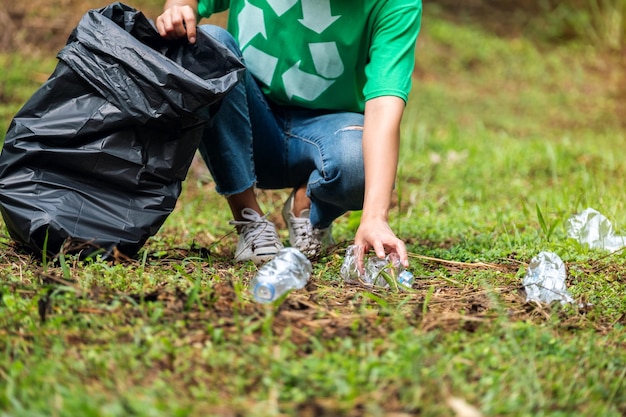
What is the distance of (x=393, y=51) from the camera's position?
2.75 m

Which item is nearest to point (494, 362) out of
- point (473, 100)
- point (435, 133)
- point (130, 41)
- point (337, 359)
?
point (337, 359)

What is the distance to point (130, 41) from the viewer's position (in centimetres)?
253

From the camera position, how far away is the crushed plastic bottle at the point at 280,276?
2.09 metres

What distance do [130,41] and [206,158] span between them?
59 cm

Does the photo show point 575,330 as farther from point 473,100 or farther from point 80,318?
point 473,100

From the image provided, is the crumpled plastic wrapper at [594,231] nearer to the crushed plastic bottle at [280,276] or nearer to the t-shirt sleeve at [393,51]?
the t-shirt sleeve at [393,51]

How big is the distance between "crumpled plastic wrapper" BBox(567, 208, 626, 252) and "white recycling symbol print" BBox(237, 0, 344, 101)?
3.80ft

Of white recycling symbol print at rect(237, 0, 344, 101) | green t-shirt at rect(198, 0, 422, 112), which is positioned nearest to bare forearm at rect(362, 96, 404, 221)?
green t-shirt at rect(198, 0, 422, 112)

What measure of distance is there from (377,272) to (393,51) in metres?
0.78

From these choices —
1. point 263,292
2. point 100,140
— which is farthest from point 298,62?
point 263,292

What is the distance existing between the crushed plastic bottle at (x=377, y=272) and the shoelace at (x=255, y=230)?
424 mm

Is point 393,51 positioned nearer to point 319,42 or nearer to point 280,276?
point 319,42

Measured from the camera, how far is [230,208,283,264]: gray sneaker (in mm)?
2864

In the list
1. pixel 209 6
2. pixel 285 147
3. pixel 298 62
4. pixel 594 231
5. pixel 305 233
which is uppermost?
pixel 209 6
